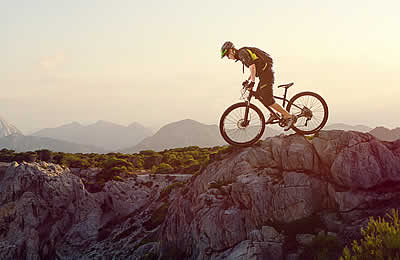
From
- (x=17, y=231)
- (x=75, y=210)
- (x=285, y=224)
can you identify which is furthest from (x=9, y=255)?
(x=285, y=224)

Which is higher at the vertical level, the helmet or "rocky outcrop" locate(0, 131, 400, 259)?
the helmet

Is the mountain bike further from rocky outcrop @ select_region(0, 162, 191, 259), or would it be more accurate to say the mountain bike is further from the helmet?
rocky outcrop @ select_region(0, 162, 191, 259)

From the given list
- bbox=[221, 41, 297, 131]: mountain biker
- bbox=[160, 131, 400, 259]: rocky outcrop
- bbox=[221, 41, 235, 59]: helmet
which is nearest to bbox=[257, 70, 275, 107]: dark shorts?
bbox=[221, 41, 297, 131]: mountain biker

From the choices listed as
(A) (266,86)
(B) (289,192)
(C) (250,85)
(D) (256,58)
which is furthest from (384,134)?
(C) (250,85)

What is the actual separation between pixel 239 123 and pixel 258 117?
3.84 feet

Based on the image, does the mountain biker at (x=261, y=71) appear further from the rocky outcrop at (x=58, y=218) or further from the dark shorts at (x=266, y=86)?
the rocky outcrop at (x=58, y=218)

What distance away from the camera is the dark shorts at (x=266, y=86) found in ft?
56.4

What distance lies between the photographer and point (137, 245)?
34.1 meters

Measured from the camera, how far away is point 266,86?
1727 centimetres

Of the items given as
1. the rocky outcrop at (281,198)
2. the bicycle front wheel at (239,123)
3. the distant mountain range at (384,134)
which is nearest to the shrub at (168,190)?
the rocky outcrop at (281,198)

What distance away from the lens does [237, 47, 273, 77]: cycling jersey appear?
17.0 metres

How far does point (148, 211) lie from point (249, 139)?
2944cm

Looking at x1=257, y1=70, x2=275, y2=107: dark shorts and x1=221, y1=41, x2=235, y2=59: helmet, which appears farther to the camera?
x1=257, y1=70, x2=275, y2=107: dark shorts

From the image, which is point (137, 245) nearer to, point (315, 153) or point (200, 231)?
point (200, 231)
